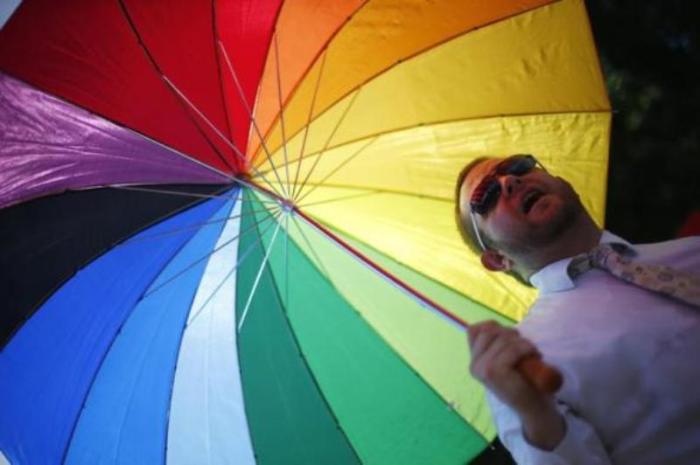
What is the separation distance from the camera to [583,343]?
5.27 ft

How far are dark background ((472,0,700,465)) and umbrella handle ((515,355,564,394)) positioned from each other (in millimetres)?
3985

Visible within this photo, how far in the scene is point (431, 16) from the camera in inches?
88.9

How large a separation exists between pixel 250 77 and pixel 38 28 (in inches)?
31.7

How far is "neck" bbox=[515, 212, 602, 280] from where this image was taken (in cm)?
195

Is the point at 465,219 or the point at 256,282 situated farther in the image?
the point at 256,282

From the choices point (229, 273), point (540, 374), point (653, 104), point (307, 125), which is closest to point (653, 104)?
point (653, 104)

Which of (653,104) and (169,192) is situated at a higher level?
(169,192)

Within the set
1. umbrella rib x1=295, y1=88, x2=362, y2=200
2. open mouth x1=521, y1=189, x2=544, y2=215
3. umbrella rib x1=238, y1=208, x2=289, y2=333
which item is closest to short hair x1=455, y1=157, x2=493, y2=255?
open mouth x1=521, y1=189, x2=544, y2=215

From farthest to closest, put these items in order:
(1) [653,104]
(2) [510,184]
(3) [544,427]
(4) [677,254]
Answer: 1. (1) [653,104]
2. (2) [510,184]
3. (4) [677,254]
4. (3) [544,427]

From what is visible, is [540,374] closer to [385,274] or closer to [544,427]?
[544,427]

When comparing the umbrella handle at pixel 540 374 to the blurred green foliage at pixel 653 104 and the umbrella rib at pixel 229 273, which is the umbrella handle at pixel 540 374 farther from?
the blurred green foliage at pixel 653 104

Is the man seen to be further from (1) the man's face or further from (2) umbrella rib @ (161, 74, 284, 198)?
(2) umbrella rib @ (161, 74, 284, 198)

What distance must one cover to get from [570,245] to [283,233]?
1235 millimetres

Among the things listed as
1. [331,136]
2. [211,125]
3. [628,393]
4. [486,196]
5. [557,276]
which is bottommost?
[628,393]
